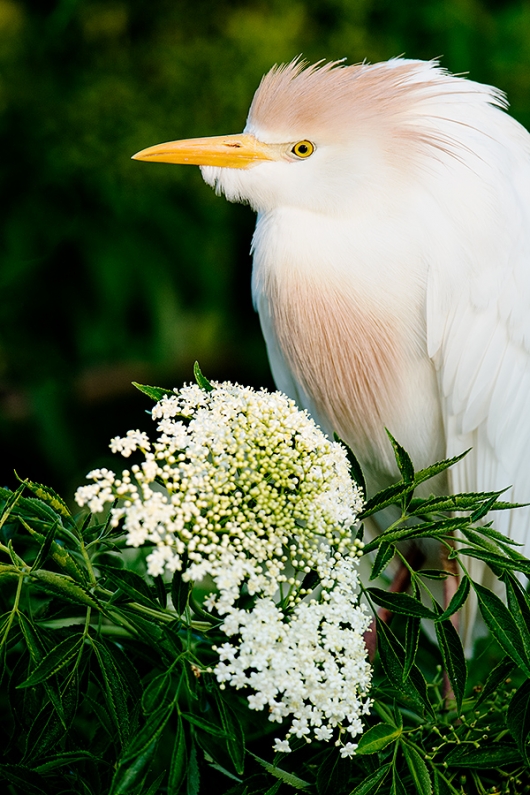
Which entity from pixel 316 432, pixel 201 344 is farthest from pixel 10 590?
pixel 201 344

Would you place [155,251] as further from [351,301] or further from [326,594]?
[326,594]

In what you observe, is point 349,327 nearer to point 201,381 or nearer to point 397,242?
point 397,242

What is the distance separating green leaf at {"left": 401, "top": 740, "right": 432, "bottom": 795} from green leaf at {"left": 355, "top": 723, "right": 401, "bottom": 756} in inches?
0.5

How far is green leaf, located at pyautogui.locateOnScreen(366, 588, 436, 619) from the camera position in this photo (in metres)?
0.57

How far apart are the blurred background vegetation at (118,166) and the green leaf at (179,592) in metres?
1.55

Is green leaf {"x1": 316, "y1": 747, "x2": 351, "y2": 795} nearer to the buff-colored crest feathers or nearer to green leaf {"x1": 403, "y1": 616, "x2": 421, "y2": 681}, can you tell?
green leaf {"x1": 403, "y1": 616, "x2": 421, "y2": 681}

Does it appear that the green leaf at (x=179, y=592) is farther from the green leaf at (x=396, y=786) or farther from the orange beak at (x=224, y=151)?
the orange beak at (x=224, y=151)

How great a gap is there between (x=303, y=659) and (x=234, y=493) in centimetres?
11

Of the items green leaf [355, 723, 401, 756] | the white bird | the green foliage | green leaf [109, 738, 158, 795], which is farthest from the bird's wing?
green leaf [109, 738, 158, 795]

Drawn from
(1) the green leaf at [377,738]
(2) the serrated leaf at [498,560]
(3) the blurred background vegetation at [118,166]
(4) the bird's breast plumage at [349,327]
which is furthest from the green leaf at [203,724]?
(3) the blurred background vegetation at [118,166]

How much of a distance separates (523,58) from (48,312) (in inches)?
52.9

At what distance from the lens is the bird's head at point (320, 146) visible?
3.23ft

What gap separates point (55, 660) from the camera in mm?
556

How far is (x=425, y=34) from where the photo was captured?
2121 mm
